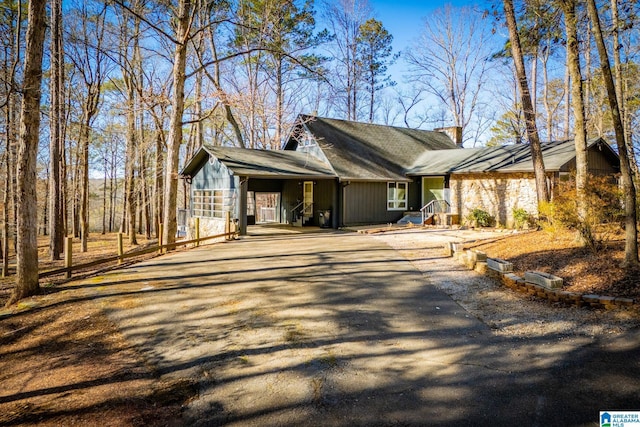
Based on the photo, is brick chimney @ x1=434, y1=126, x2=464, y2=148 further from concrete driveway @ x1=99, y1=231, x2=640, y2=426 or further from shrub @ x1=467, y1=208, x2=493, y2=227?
concrete driveway @ x1=99, y1=231, x2=640, y2=426

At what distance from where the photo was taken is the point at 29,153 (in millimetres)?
7309

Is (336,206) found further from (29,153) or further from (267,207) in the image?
(29,153)

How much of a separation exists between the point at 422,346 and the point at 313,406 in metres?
1.84

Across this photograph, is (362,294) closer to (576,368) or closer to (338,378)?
(338,378)

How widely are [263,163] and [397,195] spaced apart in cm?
739

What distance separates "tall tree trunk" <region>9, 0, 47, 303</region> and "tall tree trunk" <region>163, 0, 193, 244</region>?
5.76 meters

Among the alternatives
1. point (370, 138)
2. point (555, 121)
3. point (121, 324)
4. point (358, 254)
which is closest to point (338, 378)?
point (121, 324)

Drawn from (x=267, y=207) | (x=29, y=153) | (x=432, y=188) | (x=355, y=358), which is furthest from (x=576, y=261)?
(x=267, y=207)

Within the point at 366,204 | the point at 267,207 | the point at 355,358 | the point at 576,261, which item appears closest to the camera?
the point at 355,358

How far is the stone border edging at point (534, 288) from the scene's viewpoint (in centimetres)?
567

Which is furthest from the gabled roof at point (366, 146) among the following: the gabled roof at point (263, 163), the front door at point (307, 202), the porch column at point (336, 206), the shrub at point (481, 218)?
the shrub at point (481, 218)

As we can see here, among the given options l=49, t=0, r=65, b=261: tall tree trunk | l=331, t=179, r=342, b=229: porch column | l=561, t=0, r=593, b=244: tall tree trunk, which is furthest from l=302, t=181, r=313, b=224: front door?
l=561, t=0, r=593, b=244: tall tree trunk

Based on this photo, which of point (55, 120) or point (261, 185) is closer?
point (55, 120)

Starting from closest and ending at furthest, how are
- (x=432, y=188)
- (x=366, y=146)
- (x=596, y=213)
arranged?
1. (x=596, y=213)
2. (x=432, y=188)
3. (x=366, y=146)
